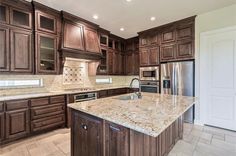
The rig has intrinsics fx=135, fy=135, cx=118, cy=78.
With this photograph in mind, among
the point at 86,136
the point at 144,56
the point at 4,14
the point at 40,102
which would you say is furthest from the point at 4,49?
the point at 144,56

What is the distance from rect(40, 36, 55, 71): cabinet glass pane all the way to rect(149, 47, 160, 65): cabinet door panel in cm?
302

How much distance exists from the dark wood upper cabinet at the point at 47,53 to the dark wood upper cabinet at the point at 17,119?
0.83m

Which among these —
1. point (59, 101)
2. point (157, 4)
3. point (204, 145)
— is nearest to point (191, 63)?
point (157, 4)

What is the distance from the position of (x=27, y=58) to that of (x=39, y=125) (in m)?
1.50

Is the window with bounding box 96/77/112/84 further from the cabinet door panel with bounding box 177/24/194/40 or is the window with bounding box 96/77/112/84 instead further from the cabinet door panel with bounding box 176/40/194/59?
the cabinet door panel with bounding box 177/24/194/40

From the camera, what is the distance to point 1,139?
247cm

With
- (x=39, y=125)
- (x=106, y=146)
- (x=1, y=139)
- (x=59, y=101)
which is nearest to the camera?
(x=106, y=146)

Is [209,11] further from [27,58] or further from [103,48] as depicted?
[27,58]

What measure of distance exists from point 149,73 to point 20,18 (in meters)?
3.82

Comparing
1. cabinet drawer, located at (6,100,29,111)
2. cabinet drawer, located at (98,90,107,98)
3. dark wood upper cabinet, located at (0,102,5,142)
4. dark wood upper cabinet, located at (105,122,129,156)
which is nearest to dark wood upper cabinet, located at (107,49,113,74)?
cabinet drawer, located at (98,90,107,98)

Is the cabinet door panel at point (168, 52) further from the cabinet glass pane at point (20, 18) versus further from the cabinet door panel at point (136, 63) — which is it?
the cabinet glass pane at point (20, 18)

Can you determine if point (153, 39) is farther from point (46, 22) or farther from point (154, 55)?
point (46, 22)

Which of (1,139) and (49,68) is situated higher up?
(49,68)

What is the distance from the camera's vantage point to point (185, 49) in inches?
152
